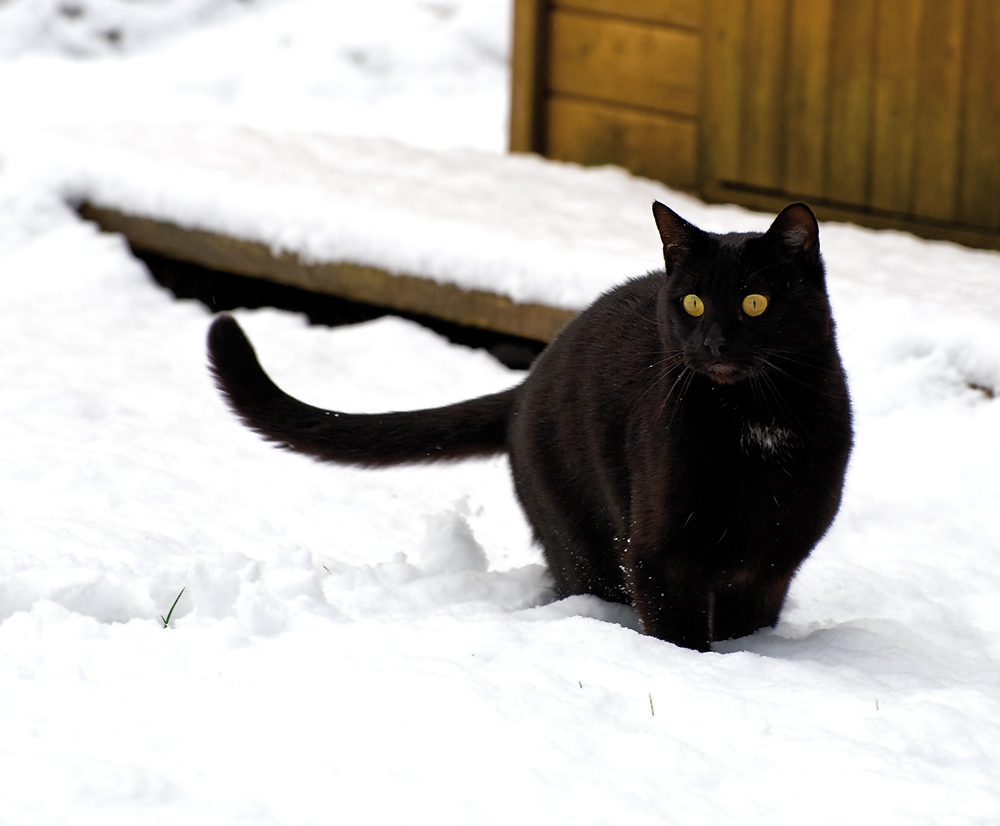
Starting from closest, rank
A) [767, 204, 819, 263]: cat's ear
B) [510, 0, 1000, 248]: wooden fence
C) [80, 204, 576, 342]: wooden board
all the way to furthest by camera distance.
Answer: [767, 204, 819, 263]: cat's ear
[80, 204, 576, 342]: wooden board
[510, 0, 1000, 248]: wooden fence

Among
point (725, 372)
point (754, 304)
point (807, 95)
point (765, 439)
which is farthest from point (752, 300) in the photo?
point (807, 95)

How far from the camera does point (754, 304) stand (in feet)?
6.85

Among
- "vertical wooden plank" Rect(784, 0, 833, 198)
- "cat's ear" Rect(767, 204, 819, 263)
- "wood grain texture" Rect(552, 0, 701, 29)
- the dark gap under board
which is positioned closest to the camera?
"cat's ear" Rect(767, 204, 819, 263)

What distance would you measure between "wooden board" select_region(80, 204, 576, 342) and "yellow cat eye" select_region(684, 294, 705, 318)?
1.51 meters

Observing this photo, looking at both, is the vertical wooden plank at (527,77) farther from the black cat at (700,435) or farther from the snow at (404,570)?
the black cat at (700,435)

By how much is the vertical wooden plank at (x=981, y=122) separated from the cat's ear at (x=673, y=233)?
8.03 ft

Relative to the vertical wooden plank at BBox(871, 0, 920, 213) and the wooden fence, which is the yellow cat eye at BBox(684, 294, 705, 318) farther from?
the vertical wooden plank at BBox(871, 0, 920, 213)

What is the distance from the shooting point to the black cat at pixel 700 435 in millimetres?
2111

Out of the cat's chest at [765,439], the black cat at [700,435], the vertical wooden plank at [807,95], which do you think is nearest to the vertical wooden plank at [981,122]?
the vertical wooden plank at [807,95]

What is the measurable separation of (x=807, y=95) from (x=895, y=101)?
36 centimetres

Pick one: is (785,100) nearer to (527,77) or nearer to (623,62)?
(623,62)

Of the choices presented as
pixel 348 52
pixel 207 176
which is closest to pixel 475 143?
pixel 348 52

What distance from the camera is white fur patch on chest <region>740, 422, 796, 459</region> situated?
7.04ft

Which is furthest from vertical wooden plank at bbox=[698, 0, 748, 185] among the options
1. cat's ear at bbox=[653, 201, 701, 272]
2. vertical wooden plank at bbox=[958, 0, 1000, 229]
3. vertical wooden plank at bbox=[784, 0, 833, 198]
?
cat's ear at bbox=[653, 201, 701, 272]
